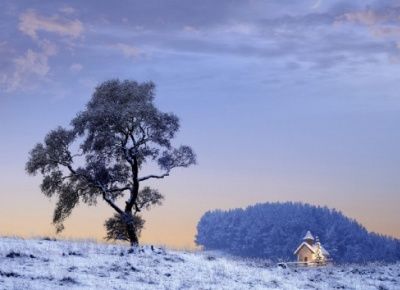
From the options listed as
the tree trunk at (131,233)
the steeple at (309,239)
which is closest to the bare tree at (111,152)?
the tree trunk at (131,233)

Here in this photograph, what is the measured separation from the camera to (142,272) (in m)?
27.5

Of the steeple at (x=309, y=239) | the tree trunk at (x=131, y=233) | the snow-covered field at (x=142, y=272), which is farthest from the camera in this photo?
the steeple at (x=309, y=239)

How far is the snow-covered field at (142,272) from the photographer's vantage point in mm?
23156

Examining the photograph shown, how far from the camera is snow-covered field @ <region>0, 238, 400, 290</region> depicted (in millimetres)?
23156

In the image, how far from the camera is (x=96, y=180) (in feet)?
148

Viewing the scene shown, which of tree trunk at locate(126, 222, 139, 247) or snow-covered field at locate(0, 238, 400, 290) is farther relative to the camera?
tree trunk at locate(126, 222, 139, 247)

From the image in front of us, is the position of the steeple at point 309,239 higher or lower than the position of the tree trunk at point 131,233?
higher

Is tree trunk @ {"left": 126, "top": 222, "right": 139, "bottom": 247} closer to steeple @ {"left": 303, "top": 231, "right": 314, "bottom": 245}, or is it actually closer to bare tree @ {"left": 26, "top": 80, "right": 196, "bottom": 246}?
bare tree @ {"left": 26, "top": 80, "right": 196, "bottom": 246}

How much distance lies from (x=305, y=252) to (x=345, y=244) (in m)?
75.5

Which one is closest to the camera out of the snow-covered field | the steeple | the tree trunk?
the snow-covered field

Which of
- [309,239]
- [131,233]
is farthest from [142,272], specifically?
[309,239]

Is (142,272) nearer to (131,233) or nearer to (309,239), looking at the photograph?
(131,233)

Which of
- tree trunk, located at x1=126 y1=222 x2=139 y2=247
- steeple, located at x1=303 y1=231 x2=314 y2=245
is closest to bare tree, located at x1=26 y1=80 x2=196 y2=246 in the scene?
tree trunk, located at x1=126 y1=222 x2=139 y2=247

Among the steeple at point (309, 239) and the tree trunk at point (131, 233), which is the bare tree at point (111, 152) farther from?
the steeple at point (309, 239)
